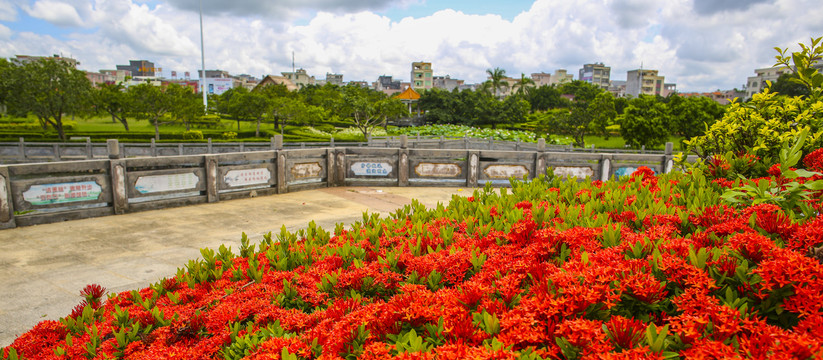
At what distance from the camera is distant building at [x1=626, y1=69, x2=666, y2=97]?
129250mm

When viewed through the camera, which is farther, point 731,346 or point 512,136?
point 512,136

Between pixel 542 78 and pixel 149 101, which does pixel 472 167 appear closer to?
pixel 149 101

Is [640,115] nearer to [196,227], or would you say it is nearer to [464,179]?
[464,179]

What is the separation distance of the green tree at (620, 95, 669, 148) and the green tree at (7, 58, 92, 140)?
3978cm

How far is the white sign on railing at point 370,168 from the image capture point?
12.7 meters

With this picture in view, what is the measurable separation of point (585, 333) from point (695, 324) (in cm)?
46

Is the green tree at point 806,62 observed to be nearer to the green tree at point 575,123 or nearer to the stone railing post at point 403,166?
the stone railing post at point 403,166

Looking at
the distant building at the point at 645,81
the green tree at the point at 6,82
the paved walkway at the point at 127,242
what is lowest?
the paved walkway at the point at 127,242

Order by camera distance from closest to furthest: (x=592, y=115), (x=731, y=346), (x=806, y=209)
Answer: (x=731, y=346) → (x=806, y=209) → (x=592, y=115)

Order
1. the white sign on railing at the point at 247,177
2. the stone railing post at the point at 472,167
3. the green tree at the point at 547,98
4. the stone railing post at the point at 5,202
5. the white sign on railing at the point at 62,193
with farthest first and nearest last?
1. the green tree at the point at 547,98
2. the stone railing post at the point at 472,167
3. the white sign on railing at the point at 247,177
4. the white sign on railing at the point at 62,193
5. the stone railing post at the point at 5,202

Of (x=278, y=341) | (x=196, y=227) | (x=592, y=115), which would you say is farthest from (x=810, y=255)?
(x=592, y=115)

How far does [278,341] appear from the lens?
7.59 ft

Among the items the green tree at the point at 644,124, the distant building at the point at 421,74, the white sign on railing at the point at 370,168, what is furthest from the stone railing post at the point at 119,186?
the distant building at the point at 421,74

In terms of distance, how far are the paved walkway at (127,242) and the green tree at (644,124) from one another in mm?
29646
